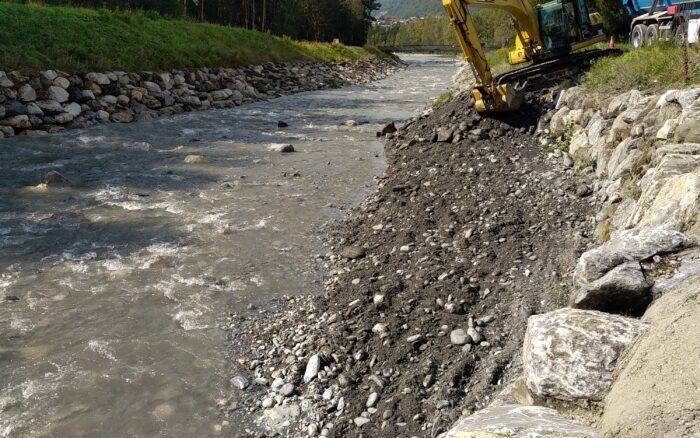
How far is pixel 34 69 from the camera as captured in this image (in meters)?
20.9

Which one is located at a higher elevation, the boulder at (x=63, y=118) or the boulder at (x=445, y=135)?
the boulder at (x=63, y=118)

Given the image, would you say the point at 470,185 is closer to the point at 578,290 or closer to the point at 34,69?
the point at 578,290

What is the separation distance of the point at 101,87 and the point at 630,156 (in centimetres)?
2037

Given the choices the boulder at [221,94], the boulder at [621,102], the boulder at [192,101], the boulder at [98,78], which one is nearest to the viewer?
the boulder at [621,102]

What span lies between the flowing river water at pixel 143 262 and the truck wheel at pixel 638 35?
10266 millimetres

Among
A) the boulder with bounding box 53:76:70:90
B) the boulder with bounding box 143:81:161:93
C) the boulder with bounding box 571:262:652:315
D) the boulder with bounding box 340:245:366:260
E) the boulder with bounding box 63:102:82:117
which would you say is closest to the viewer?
the boulder with bounding box 571:262:652:315

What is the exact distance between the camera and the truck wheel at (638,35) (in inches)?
769

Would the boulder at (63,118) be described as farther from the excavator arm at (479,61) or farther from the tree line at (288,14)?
the tree line at (288,14)

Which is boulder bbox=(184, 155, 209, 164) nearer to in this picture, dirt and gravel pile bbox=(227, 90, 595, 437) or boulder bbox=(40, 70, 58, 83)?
dirt and gravel pile bbox=(227, 90, 595, 437)


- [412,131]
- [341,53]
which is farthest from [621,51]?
[341,53]

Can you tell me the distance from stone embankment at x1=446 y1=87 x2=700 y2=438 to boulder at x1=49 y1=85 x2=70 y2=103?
19.4 meters

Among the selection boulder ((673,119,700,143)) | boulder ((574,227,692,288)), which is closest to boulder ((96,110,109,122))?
boulder ((673,119,700,143))

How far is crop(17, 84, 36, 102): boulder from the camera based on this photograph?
19487 mm

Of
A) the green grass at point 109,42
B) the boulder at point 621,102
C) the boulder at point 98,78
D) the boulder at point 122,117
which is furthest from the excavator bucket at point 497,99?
the green grass at point 109,42
